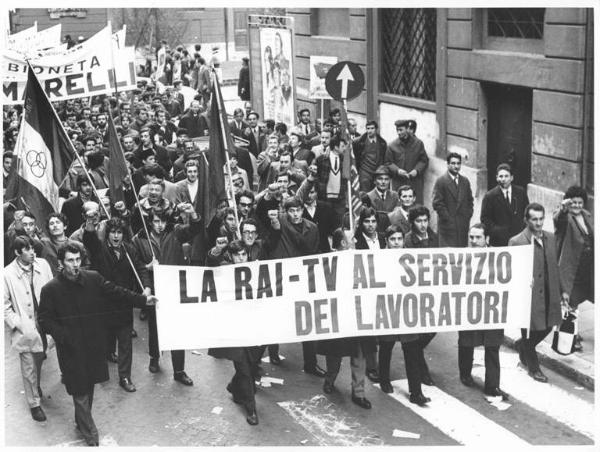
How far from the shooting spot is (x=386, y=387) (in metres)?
9.18

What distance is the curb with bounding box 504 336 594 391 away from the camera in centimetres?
916

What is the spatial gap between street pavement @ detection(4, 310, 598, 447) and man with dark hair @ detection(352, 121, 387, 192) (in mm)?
5503

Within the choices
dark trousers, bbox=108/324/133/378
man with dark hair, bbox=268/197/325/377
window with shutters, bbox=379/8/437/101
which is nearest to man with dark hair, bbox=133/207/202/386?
dark trousers, bbox=108/324/133/378

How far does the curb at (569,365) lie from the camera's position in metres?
9.16

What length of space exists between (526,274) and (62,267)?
13.5 feet

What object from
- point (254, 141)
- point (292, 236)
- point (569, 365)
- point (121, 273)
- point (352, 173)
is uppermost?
point (352, 173)

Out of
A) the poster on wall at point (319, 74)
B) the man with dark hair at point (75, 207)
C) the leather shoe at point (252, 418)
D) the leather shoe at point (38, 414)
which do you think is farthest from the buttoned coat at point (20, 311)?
the poster on wall at point (319, 74)

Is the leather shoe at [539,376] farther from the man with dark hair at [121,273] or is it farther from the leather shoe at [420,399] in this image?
the man with dark hair at [121,273]

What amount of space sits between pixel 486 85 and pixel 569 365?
6.60m

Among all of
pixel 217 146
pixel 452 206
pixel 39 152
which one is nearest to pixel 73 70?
pixel 39 152

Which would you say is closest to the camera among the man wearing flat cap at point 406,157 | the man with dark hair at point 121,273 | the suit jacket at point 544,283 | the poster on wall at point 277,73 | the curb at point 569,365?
→ the suit jacket at point 544,283

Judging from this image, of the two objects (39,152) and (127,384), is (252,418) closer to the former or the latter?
(127,384)

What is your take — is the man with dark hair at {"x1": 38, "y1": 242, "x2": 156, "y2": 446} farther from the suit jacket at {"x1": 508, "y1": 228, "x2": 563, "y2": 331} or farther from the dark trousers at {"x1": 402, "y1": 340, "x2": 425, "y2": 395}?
the suit jacket at {"x1": 508, "y1": 228, "x2": 563, "y2": 331}

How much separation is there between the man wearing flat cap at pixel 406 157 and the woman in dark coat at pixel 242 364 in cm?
648
